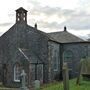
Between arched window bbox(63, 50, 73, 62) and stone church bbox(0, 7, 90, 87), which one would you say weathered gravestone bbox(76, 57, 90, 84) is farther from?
arched window bbox(63, 50, 73, 62)

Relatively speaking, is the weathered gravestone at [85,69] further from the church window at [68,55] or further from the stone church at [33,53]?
the church window at [68,55]

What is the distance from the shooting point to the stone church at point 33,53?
32.4 metres

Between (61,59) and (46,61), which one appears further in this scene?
(61,59)

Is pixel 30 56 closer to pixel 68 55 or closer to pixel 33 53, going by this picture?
pixel 33 53

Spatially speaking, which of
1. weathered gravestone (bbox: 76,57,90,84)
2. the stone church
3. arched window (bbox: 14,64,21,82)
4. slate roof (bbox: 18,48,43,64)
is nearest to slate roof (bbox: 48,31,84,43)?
the stone church

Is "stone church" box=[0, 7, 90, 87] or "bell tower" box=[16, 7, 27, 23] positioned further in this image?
"bell tower" box=[16, 7, 27, 23]

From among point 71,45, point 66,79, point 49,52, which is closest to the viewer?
point 66,79

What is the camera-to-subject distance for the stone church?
3244 cm

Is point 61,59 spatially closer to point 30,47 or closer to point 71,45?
point 71,45

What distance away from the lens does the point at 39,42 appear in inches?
1396

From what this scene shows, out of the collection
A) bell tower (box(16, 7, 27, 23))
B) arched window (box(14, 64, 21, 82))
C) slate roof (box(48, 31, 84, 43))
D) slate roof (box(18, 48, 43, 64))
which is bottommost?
arched window (box(14, 64, 21, 82))

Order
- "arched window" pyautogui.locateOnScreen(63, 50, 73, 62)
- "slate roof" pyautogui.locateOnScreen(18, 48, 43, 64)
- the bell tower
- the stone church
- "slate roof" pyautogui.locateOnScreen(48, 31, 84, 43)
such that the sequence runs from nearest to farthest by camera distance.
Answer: "slate roof" pyautogui.locateOnScreen(18, 48, 43, 64) → the stone church → the bell tower → "arched window" pyautogui.locateOnScreen(63, 50, 73, 62) → "slate roof" pyautogui.locateOnScreen(48, 31, 84, 43)

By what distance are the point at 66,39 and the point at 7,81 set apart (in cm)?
1293

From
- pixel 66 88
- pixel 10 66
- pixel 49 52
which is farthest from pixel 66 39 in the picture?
pixel 66 88
